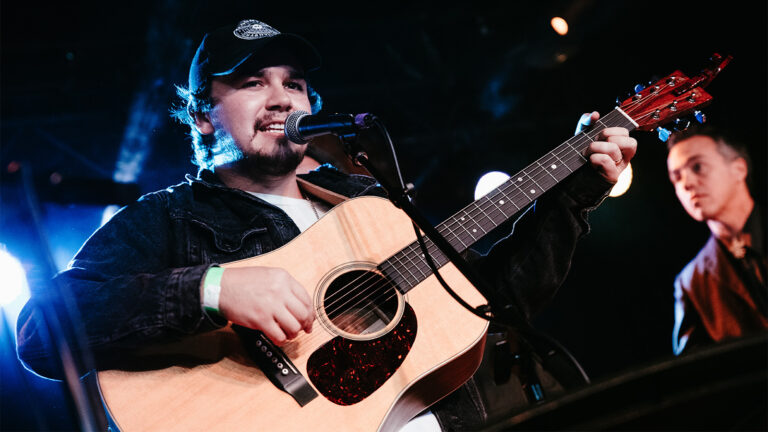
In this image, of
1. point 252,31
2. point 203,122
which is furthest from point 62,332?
point 252,31

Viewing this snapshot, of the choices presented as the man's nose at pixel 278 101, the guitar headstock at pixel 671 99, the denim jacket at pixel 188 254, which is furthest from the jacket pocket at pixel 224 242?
the guitar headstock at pixel 671 99

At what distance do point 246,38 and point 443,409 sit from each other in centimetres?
177

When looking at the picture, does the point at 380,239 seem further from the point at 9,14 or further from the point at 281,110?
the point at 9,14

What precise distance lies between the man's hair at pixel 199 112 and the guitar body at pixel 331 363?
2.80ft

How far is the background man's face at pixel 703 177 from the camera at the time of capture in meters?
4.59

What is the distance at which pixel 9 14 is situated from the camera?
429cm

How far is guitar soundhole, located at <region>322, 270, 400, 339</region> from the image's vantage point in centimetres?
186

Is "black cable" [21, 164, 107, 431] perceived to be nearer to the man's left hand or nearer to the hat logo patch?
the hat logo patch

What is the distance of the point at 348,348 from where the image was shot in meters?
1.69

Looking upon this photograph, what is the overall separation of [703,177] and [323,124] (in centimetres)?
442

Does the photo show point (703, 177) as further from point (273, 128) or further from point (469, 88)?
point (273, 128)

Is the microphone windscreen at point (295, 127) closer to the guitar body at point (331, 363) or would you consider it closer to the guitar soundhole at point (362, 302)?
the guitar body at point (331, 363)

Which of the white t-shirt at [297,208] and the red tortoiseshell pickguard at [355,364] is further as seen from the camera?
the white t-shirt at [297,208]

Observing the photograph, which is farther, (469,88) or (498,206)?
(469,88)
